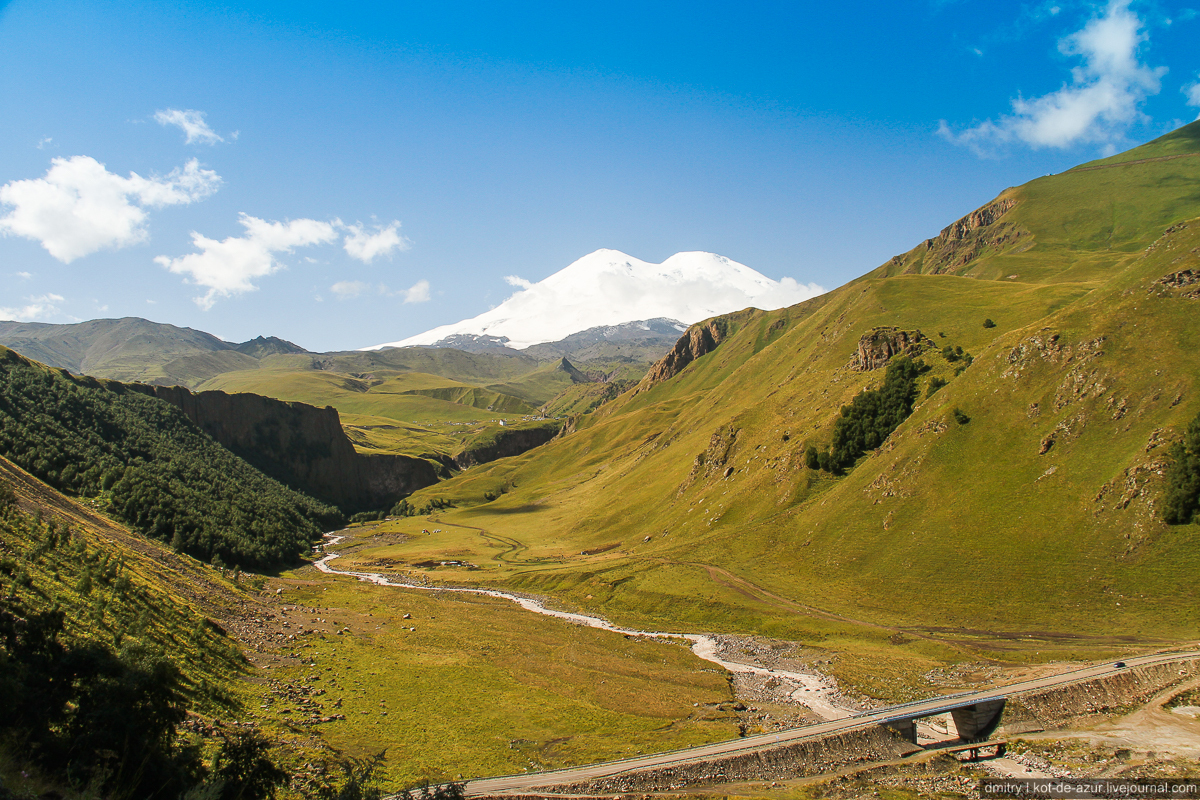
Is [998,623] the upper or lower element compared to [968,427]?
lower

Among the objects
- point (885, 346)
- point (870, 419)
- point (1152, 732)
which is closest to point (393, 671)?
point (1152, 732)

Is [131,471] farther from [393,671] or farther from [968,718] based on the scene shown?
[968,718]

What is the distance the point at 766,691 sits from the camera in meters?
A: 72.0

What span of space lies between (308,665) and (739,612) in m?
68.0

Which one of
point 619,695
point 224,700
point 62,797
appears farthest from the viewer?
point 619,695

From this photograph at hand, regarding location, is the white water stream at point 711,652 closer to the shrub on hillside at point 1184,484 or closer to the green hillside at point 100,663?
the shrub on hillside at point 1184,484

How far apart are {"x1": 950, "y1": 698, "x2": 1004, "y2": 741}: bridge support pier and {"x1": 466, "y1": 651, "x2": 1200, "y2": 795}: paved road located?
0.61 metres

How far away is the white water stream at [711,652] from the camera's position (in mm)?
66188

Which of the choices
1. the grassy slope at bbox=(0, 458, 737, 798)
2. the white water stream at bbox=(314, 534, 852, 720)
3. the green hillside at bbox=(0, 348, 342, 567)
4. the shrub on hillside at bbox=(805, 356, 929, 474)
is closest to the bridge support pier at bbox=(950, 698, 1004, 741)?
the white water stream at bbox=(314, 534, 852, 720)

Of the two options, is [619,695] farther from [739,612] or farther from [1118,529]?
[1118,529]

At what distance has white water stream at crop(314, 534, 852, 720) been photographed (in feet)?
217

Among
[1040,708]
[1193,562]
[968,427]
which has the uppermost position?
[968,427]

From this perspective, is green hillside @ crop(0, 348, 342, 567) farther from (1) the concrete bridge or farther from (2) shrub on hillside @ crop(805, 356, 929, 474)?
(2) shrub on hillside @ crop(805, 356, 929, 474)

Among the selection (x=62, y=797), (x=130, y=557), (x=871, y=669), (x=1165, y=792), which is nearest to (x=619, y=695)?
(x=871, y=669)
